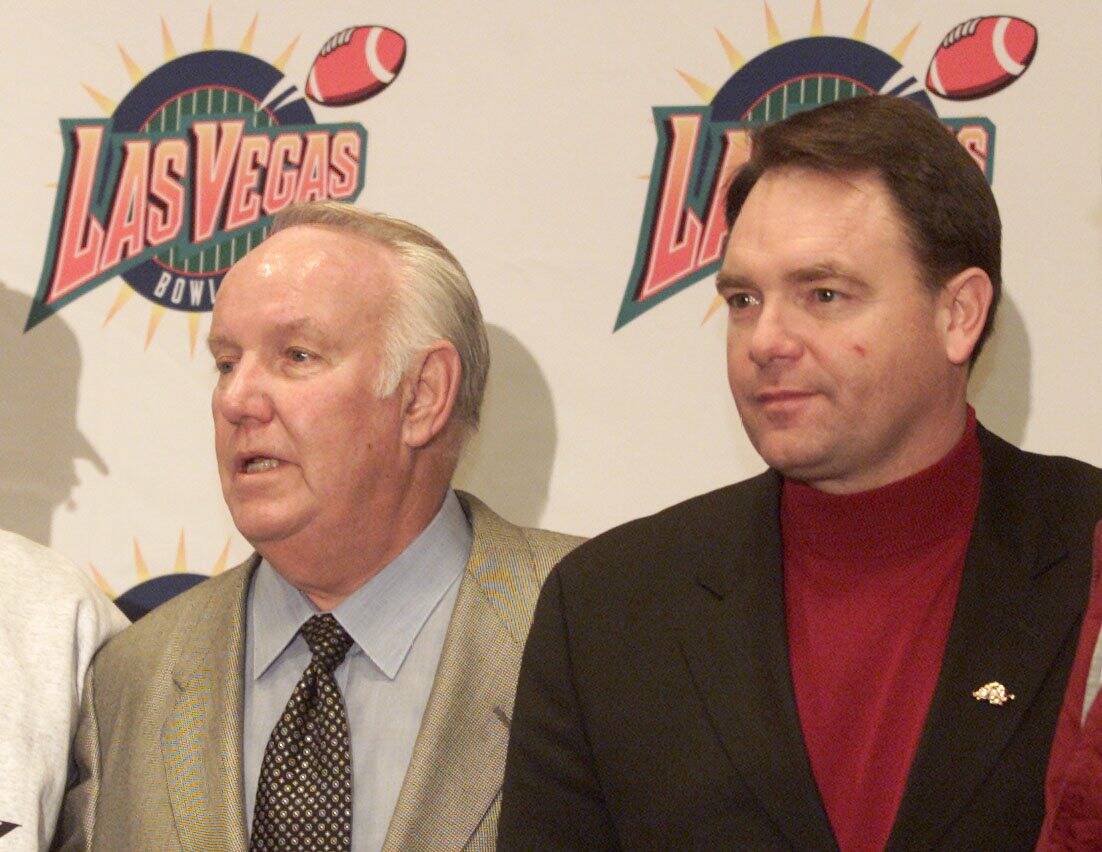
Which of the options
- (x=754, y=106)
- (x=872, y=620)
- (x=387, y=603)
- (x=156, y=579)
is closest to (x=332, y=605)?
(x=387, y=603)

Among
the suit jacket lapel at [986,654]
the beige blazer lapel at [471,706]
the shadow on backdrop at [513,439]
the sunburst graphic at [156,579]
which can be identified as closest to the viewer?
the suit jacket lapel at [986,654]

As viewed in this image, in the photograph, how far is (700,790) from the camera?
1714 mm

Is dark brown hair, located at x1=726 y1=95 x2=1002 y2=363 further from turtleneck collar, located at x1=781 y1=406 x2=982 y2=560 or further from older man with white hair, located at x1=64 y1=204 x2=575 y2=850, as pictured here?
older man with white hair, located at x1=64 y1=204 x2=575 y2=850

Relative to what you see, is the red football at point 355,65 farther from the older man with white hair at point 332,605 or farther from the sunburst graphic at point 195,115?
the older man with white hair at point 332,605

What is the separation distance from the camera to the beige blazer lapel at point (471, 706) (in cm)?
204

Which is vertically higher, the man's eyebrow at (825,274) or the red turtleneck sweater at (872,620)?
the man's eyebrow at (825,274)

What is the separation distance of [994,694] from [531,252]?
114 centimetres

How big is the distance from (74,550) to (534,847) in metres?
1.13

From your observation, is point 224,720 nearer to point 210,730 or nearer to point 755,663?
point 210,730

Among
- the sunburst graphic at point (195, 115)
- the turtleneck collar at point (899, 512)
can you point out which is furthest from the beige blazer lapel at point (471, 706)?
the sunburst graphic at point (195, 115)

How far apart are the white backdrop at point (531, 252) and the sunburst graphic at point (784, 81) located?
0.02 metres

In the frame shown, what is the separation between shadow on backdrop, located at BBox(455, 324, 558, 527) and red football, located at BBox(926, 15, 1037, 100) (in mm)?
739

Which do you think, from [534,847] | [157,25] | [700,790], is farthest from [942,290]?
[157,25]

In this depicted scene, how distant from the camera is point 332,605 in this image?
7.54 ft
